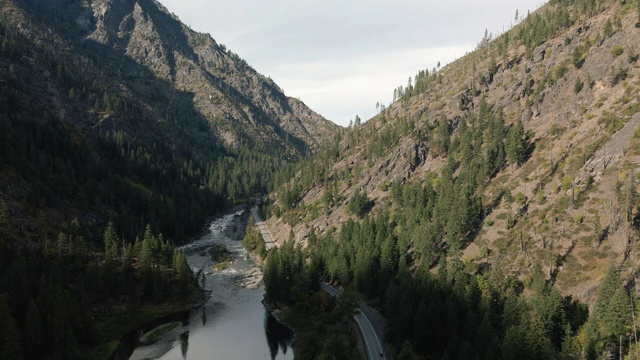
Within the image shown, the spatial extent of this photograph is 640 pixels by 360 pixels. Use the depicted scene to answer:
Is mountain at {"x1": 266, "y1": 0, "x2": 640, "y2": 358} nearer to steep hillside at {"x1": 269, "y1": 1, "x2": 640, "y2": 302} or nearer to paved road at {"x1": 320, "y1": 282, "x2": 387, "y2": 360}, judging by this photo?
steep hillside at {"x1": 269, "y1": 1, "x2": 640, "y2": 302}

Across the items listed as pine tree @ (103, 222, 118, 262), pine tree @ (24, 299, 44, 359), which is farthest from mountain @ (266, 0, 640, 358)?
pine tree @ (24, 299, 44, 359)

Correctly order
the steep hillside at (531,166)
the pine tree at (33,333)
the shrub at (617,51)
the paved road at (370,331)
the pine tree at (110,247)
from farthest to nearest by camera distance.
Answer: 1. the shrub at (617,51)
2. the pine tree at (110,247)
3. the steep hillside at (531,166)
4. the paved road at (370,331)
5. the pine tree at (33,333)

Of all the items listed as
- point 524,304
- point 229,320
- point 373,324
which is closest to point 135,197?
point 229,320

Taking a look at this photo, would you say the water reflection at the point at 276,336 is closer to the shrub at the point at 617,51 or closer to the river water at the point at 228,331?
the river water at the point at 228,331

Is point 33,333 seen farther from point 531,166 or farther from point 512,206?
point 531,166

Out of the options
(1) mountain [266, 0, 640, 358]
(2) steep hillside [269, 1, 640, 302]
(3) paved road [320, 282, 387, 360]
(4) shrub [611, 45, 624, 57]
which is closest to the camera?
(1) mountain [266, 0, 640, 358]

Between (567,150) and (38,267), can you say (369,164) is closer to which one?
(567,150)

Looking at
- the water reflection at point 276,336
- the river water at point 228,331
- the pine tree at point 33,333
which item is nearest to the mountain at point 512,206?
the water reflection at point 276,336

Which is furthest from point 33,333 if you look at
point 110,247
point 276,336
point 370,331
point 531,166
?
point 531,166
